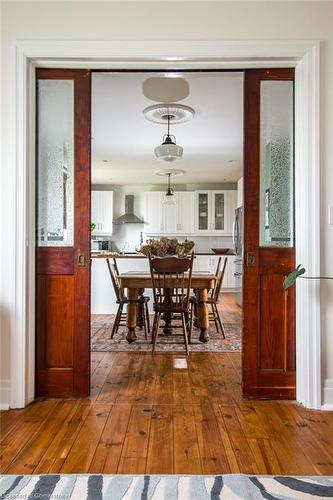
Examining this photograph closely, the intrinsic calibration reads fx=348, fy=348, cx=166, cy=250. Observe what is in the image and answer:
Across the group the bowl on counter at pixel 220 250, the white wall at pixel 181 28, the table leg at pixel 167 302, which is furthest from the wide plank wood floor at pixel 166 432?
the bowl on counter at pixel 220 250

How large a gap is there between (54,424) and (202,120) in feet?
12.7

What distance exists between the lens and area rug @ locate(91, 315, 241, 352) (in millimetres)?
3641

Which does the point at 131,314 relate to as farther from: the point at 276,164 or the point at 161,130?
the point at 161,130

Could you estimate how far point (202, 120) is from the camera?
15.0 feet

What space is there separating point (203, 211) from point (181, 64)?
6077 mm

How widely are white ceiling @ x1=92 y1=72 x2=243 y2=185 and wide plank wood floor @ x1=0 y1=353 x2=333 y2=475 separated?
231 cm

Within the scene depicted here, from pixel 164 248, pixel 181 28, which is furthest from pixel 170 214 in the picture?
pixel 181 28

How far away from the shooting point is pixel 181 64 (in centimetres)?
232

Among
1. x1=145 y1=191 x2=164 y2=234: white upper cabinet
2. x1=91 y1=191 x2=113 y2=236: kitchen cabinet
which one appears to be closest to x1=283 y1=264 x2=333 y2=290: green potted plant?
x1=145 y1=191 x2=164 y2=234: white upper cabinet

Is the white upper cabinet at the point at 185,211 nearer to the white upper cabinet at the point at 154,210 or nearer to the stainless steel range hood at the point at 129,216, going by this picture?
the white upper cabinet at the point at 154,210

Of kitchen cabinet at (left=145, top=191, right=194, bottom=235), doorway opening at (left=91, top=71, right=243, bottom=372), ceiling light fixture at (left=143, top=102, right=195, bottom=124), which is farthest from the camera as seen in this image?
kitchen cabinet at (left=145, top=191, right=194, bottom=235)

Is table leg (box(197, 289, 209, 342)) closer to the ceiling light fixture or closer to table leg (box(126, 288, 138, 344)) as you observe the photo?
table leg (box(126, 288, 138, 344))

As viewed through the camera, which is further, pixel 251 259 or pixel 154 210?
pixel 154 210

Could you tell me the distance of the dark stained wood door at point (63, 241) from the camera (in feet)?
7.88
